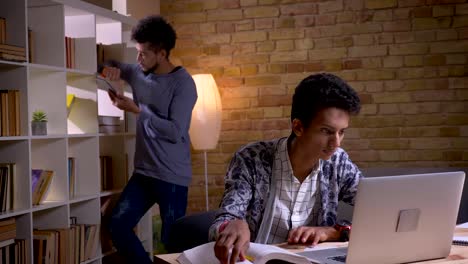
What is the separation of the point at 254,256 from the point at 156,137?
2200mm

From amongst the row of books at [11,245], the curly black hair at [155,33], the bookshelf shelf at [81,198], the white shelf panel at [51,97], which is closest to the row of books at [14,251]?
the row of books at [11,245]

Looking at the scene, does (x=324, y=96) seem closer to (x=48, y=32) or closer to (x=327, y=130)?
(x=327, y=130)

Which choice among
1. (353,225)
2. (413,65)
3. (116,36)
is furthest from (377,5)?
(353,225)

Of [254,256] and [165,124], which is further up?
[165,124]

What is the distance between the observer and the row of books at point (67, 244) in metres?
3.25

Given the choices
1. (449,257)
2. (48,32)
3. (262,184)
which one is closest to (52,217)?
(48,32)

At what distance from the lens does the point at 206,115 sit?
454 centimetres

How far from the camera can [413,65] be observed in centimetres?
442

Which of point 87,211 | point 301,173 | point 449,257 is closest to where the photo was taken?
point 449,257

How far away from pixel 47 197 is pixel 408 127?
265 cm

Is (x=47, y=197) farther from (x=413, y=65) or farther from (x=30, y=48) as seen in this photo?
(x=413, y=65)

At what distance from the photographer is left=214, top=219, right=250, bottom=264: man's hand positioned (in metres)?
1.39

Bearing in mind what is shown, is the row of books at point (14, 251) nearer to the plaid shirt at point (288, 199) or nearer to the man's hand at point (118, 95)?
the man's hand at point (118, 95)

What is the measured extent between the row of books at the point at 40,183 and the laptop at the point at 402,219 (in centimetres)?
217
